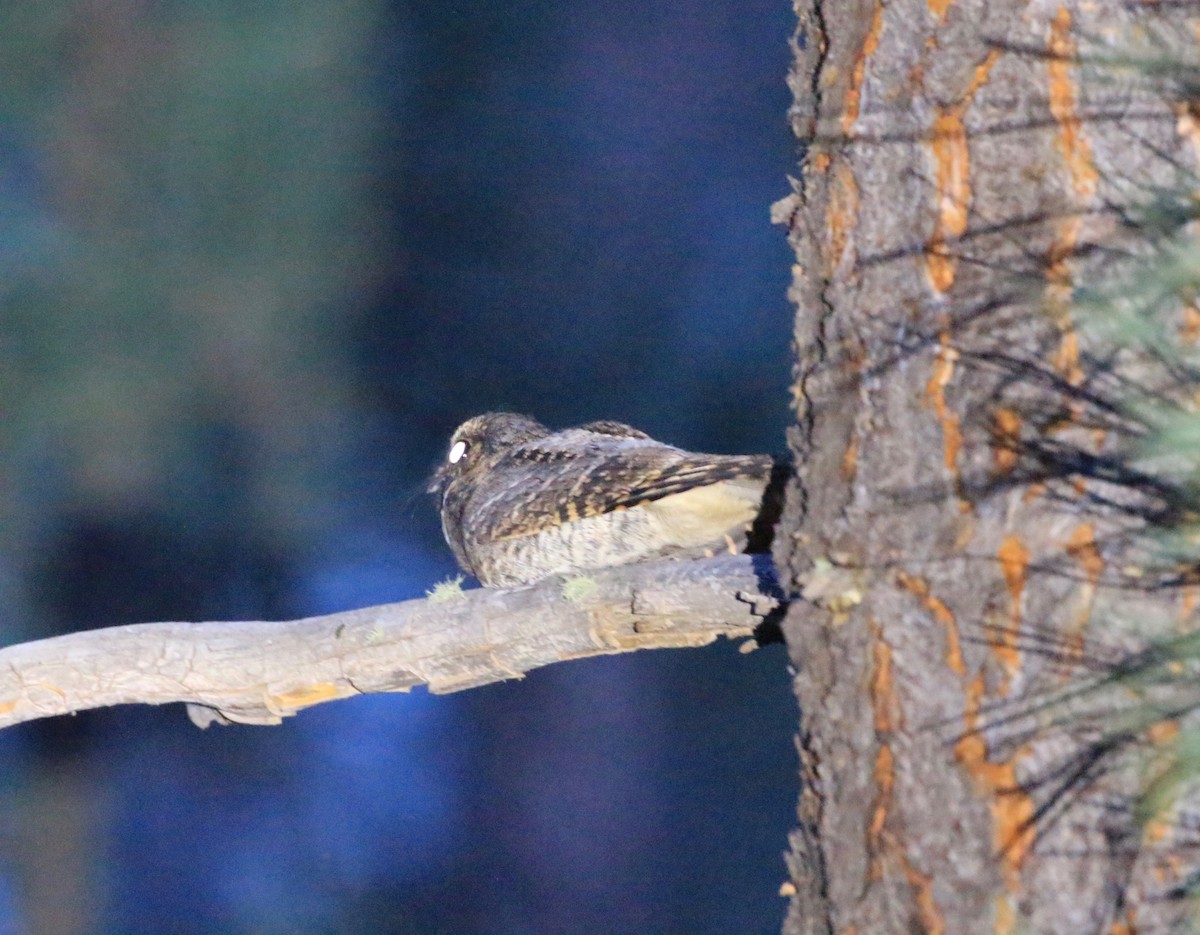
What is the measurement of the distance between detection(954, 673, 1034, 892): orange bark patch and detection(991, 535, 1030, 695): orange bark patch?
0.7 inches

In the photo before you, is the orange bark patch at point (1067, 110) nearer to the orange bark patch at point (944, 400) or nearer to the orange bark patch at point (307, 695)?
the orange bark patch at point (944, 400)

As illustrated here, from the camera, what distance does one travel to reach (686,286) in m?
2.84

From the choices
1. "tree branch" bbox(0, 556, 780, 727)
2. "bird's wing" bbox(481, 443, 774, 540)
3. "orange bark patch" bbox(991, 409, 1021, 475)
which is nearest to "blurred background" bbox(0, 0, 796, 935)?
"bird's wing" bbox(481, 443, 774, 540)

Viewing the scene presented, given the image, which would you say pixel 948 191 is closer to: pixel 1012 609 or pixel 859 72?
pixel 859 72

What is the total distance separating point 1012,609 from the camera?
2.21 ft

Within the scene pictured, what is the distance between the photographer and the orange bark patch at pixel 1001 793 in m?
0.66

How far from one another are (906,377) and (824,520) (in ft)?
0.36

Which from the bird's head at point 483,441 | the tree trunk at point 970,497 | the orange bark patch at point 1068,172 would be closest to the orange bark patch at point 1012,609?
the tree trunk at point 970,497

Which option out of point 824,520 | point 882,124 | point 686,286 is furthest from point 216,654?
point 686,286

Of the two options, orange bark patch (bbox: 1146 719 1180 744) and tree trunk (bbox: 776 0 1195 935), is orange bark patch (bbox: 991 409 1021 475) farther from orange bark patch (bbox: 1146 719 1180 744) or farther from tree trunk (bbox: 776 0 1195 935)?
orange bark patch (bbox: 1146 719 1180 744)

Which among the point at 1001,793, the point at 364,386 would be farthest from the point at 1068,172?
the point at 364,386

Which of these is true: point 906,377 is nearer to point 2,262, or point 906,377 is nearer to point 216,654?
point 216,654

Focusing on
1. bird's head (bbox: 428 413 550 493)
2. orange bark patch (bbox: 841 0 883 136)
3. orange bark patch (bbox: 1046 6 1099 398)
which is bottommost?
orange bark patch (bbox: 1046 6 1099 398)

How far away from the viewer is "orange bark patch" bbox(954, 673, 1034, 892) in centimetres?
66
